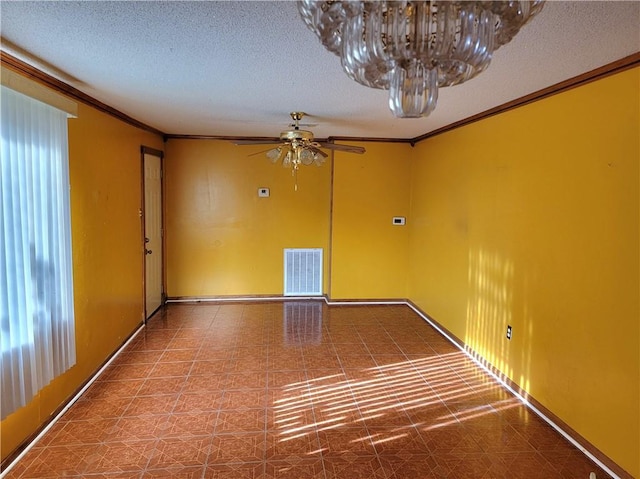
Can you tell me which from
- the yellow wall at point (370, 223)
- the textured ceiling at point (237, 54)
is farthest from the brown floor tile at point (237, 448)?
the yellow wall at point (370, 223)

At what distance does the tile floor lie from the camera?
2227 mm

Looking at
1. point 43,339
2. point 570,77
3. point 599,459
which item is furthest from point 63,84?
point 599,459

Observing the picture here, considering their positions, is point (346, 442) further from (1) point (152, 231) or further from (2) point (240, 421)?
(1) point (152, 231)

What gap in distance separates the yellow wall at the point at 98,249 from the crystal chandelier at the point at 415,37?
2.55m

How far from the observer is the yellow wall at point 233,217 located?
17.5 ft

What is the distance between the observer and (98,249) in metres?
3.27

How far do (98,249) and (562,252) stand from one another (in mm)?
3446

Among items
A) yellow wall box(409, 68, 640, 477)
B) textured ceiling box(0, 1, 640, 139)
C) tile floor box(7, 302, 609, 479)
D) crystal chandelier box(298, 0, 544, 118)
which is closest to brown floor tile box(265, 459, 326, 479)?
tile floor box(7, 302, 609, 479)

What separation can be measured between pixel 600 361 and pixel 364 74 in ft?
7.33

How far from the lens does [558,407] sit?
8.60ft

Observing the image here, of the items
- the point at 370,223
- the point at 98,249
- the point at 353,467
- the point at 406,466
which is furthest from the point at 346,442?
the point at 370,223

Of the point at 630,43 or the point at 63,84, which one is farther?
the point at 63,84

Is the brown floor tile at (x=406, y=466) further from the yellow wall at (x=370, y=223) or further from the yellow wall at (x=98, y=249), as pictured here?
the yellow wall at (x=370, y=223)

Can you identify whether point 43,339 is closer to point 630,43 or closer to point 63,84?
point 63,84
